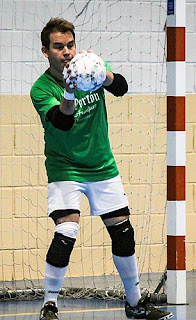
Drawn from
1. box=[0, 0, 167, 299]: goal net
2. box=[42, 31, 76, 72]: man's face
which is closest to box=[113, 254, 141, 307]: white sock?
box=[42, 31, 76, 72]: man's face

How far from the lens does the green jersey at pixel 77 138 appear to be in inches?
216

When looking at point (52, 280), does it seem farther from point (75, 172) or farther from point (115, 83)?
point (115, 83)

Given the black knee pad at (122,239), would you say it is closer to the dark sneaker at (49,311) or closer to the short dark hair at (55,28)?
the dark sneaker at (49,311)

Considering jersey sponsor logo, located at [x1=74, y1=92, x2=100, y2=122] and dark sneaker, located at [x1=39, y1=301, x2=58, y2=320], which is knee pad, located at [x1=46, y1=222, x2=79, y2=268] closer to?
dark sneaker, located at [x1=39, y1=301, x2=58, y2=320]

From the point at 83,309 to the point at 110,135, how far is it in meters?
1.89

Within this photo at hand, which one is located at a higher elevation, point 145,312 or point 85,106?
point 85,106

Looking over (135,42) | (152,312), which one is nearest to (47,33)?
(152,312)

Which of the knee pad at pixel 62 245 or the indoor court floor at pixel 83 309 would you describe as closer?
the knee pad at pixel 62 245

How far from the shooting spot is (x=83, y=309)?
252 inches

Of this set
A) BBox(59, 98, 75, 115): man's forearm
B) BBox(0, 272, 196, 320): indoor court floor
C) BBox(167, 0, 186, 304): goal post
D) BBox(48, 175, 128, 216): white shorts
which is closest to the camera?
BBox(59, 98, 75, 115): man's forearm

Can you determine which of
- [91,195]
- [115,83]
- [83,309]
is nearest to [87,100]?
[115,83]

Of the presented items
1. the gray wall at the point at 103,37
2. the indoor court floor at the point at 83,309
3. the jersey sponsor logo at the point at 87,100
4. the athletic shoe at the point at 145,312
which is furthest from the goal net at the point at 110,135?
the jersey sponsor logo at the point at 87,100

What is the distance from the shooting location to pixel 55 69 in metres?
5.55

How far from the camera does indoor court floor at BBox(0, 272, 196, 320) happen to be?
6.07 metres
